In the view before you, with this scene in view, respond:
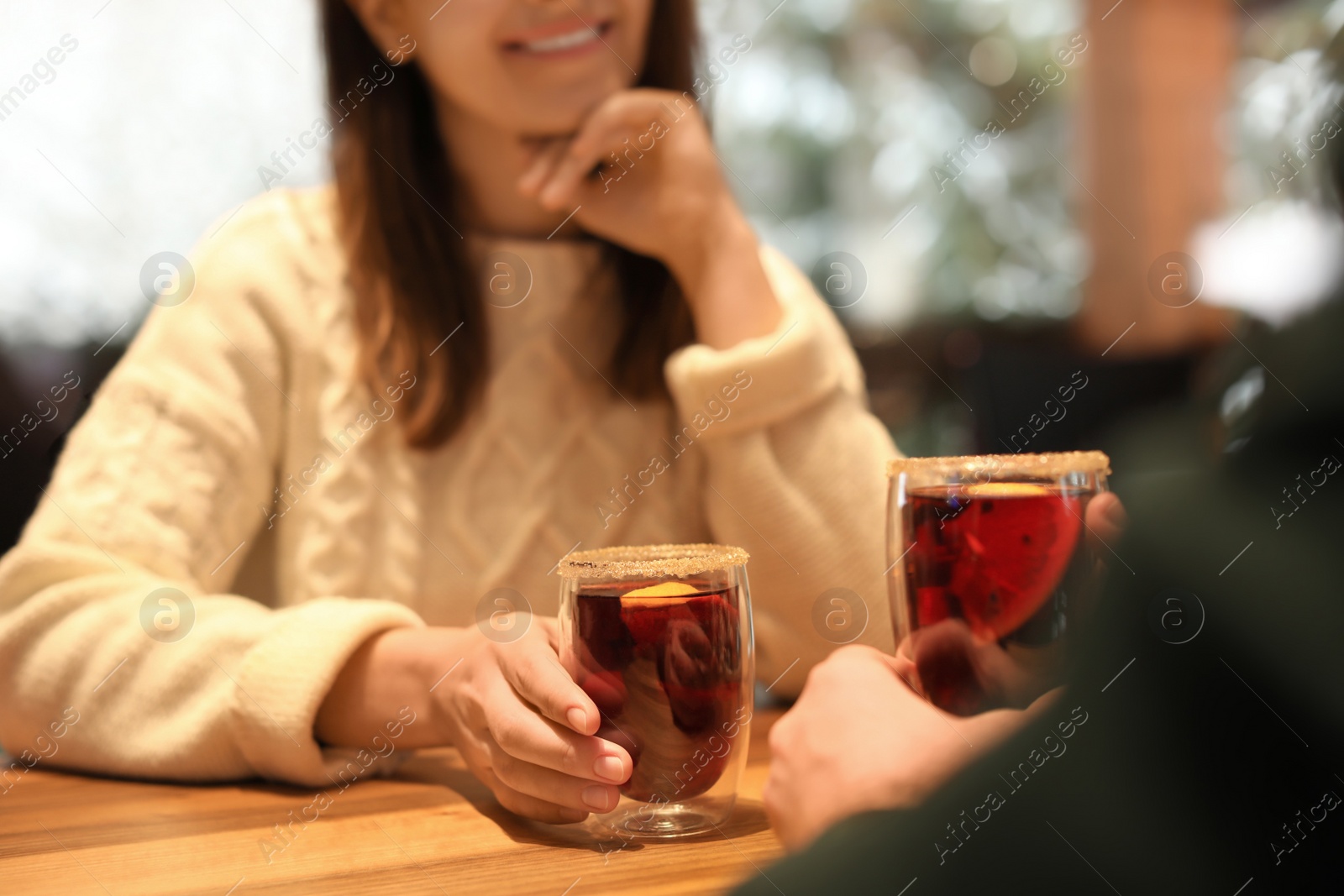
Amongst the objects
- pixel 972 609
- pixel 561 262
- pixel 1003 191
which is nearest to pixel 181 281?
pixel 561 262

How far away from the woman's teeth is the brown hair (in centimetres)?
18

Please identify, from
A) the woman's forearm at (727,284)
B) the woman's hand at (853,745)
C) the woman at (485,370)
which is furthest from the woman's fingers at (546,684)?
the woman's forearm at (727,284)

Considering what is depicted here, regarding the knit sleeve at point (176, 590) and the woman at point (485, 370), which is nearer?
the knit sleeve at point (176, 590)

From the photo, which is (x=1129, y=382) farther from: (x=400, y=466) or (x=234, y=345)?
(x=234, y=345)

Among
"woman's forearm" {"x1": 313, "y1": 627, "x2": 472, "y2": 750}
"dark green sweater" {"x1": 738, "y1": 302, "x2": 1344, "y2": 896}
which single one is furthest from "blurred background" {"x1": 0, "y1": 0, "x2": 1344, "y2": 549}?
"dark green sweater" {"x1": 738, "y1": 302, "x2": 1344, "y2": 896}

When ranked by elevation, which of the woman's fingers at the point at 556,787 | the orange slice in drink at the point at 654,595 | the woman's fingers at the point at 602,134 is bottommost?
the woman's fingers at the point at 556,787

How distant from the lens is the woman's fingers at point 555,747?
65cm

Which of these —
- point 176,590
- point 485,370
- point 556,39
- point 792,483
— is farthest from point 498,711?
point 556,39

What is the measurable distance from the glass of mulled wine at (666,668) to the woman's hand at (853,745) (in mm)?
45

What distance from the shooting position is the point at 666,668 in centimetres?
65

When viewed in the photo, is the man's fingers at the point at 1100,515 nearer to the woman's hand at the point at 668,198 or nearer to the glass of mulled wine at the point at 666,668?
the glass of mulled wine at the point at 666,668

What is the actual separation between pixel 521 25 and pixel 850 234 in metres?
A: 2.99

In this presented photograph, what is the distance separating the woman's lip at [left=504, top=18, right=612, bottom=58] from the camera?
4.12 ft

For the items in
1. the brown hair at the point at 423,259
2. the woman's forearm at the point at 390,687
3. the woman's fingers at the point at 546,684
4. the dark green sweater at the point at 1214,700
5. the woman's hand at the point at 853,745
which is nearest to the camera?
the dark green sweater at the point at 1214,700
